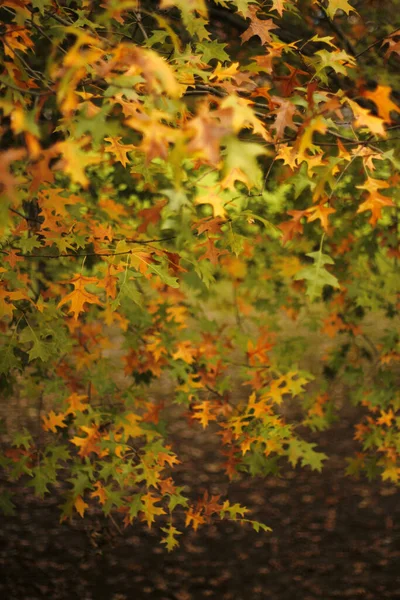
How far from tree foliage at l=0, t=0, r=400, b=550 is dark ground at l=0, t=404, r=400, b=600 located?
0.50 metres

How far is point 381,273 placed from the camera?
18.8 feet

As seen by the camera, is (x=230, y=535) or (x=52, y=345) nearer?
(x=52, y=345)

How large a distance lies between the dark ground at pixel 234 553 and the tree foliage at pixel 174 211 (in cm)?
50

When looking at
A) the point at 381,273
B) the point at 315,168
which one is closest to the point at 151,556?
the point at 381,273

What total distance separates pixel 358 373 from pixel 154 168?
3.05 meters

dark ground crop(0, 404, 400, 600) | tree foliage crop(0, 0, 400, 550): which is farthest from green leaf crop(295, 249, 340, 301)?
dark ground crop(0, 404, 400, 600)

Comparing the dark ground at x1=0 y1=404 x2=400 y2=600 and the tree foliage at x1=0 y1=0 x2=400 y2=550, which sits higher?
the tree foliage at x1=0 y1=0 x2=400 y2=550

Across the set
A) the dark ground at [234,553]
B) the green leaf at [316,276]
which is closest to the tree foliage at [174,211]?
the green leaf at [316,276]

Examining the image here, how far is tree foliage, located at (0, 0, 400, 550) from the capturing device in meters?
2.00

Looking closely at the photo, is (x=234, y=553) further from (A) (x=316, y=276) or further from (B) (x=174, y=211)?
(B) (x=174, y=211)

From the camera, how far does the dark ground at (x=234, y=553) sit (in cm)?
549

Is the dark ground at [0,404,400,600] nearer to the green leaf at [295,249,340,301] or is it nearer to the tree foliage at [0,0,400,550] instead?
the tree foliage at [0,0,400,550]

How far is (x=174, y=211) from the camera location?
2.50m

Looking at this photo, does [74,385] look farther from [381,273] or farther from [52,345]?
[381,273]
